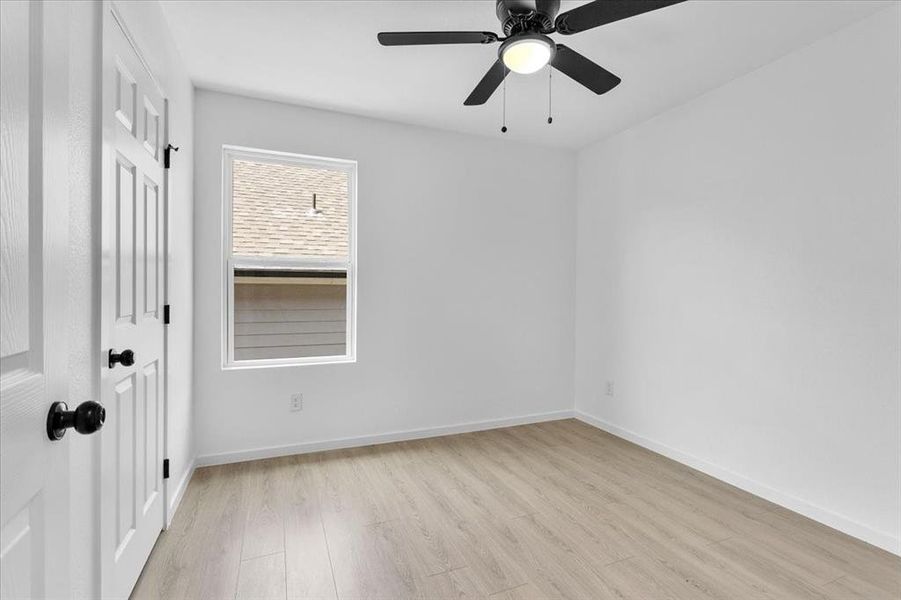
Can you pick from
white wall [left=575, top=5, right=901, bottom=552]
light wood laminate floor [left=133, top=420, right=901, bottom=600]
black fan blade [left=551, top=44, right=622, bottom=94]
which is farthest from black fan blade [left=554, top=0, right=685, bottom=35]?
light wood laminate floor [left=133, top=420, right=901, bottom=600]

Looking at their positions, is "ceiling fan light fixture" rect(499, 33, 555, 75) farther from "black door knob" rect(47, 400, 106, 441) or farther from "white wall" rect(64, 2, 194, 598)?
"black door knob" rect(47, 400, 106, 441)

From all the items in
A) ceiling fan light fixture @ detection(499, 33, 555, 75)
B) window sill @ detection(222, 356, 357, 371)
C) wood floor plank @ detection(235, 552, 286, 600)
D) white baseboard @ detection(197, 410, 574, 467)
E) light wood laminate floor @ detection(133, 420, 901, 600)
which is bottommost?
wood floor plank @ detection(235, 552, 286, 600)

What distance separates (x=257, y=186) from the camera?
126 inches

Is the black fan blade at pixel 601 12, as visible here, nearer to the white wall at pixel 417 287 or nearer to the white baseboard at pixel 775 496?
the white wall at pixel 417 287

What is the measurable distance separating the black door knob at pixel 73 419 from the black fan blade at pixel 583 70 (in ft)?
6.72

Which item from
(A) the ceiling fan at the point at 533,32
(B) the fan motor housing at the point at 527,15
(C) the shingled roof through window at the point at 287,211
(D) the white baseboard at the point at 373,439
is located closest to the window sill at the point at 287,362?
(D) the white baseboard at the point at 373,439

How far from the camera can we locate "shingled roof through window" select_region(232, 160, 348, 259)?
10.4 feet

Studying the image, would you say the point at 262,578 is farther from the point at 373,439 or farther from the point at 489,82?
the point at 489,82

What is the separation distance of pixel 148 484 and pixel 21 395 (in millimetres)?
1536

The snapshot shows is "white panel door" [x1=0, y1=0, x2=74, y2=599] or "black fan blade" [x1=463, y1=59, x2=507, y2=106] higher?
"black fan blade" [x1=463, y1=59, x2=507, y2=106]

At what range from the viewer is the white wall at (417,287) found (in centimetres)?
303

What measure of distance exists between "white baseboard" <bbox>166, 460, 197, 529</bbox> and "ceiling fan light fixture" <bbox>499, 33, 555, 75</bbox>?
8.88ft

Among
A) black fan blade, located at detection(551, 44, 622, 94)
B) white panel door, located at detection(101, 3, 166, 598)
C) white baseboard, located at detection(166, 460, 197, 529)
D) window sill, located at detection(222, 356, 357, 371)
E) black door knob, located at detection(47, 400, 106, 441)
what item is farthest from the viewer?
window sill, located at detection(222, 356, 357, 371)

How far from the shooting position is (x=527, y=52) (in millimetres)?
1801
